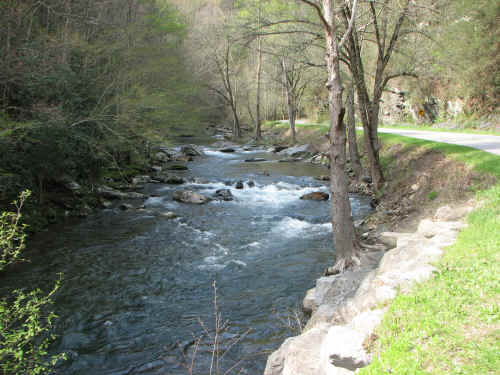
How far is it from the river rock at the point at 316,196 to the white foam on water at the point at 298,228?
2659 mm

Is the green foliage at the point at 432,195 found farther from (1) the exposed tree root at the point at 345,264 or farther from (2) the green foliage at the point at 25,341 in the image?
(2) the green foliage at the point at 25,341

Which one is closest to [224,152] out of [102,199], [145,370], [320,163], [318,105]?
[320,163]

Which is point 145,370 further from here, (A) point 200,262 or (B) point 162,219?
(B) point 162,219

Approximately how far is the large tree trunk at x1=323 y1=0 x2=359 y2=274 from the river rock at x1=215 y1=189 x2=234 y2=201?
8.16 meters

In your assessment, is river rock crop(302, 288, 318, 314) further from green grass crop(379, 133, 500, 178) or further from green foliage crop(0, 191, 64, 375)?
green grass crop(379, 133, 500, 178)

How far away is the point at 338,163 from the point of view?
7113mm

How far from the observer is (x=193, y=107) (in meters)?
29.3

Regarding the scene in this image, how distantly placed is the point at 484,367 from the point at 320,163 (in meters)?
20.7

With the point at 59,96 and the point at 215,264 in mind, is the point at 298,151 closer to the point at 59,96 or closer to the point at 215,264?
the point at 59,96

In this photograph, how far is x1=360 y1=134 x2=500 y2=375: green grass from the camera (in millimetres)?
2840

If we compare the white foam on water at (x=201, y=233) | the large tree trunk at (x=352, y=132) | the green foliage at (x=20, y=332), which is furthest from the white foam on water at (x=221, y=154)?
the green foliage at (x=20, y=332)

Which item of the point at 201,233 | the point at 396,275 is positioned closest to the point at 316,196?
the point at 201,233

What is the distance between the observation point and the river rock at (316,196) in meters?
14.4

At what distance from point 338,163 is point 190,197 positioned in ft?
29.2
